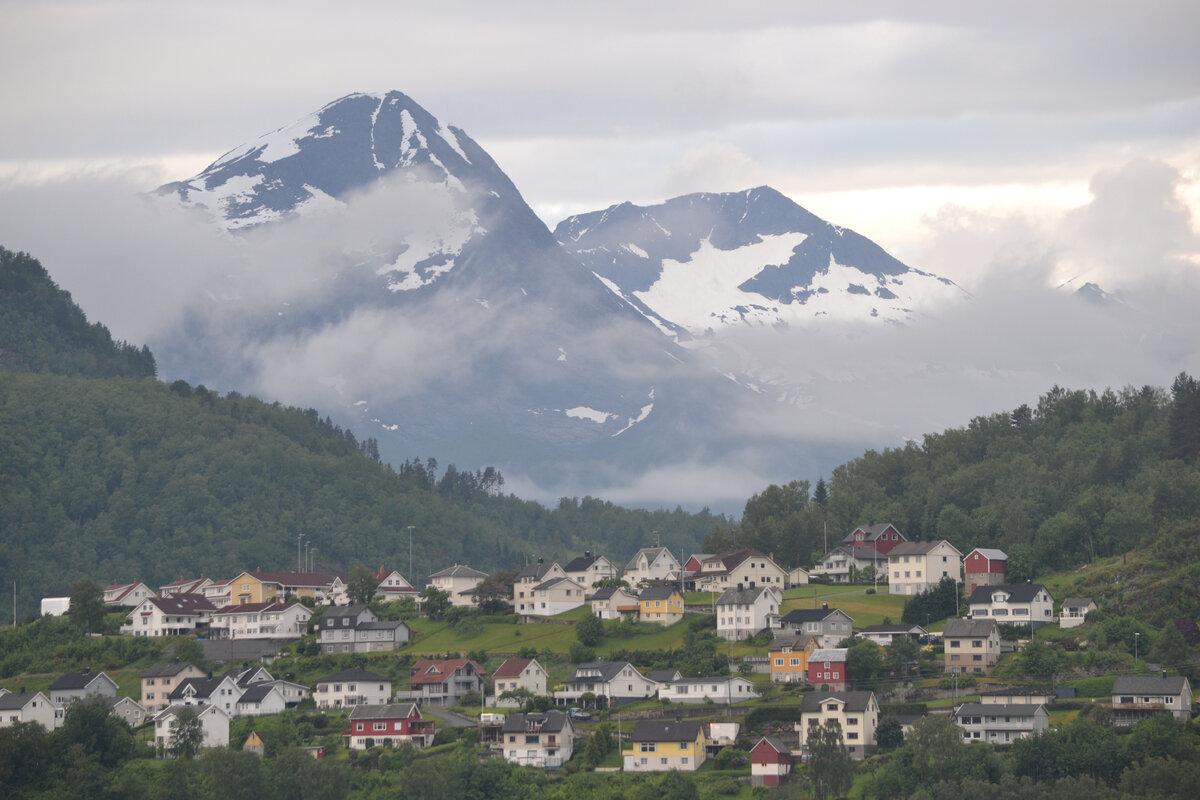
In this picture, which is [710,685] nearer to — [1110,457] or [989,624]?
[989,624]

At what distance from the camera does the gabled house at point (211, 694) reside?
115 meters

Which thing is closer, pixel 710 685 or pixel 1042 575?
pixel 710 685

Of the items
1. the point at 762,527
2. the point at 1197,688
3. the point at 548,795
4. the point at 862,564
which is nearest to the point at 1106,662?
the point at 1197,688

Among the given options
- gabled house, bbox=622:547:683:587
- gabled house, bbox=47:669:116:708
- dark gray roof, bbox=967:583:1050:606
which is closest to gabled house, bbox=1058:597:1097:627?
dark gray roof, bbox=967:583:1050:606

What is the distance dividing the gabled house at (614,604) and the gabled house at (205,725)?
2966 cm

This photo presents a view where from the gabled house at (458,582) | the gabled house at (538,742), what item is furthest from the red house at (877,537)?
the gabled house at (538,742)

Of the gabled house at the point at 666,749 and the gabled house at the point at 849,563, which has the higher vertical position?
the gabled house at the point at 849,563

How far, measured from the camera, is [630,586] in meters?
143

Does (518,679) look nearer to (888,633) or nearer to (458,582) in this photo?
(888,633)

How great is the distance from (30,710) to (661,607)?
129 ft

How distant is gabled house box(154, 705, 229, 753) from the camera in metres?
110

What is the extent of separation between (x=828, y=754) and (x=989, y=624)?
69.9 feet

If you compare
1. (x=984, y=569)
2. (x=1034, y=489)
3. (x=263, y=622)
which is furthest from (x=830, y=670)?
(x=1034, y=489)

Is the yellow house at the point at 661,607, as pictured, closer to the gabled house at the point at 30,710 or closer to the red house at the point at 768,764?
the red house at the point at 768,764
